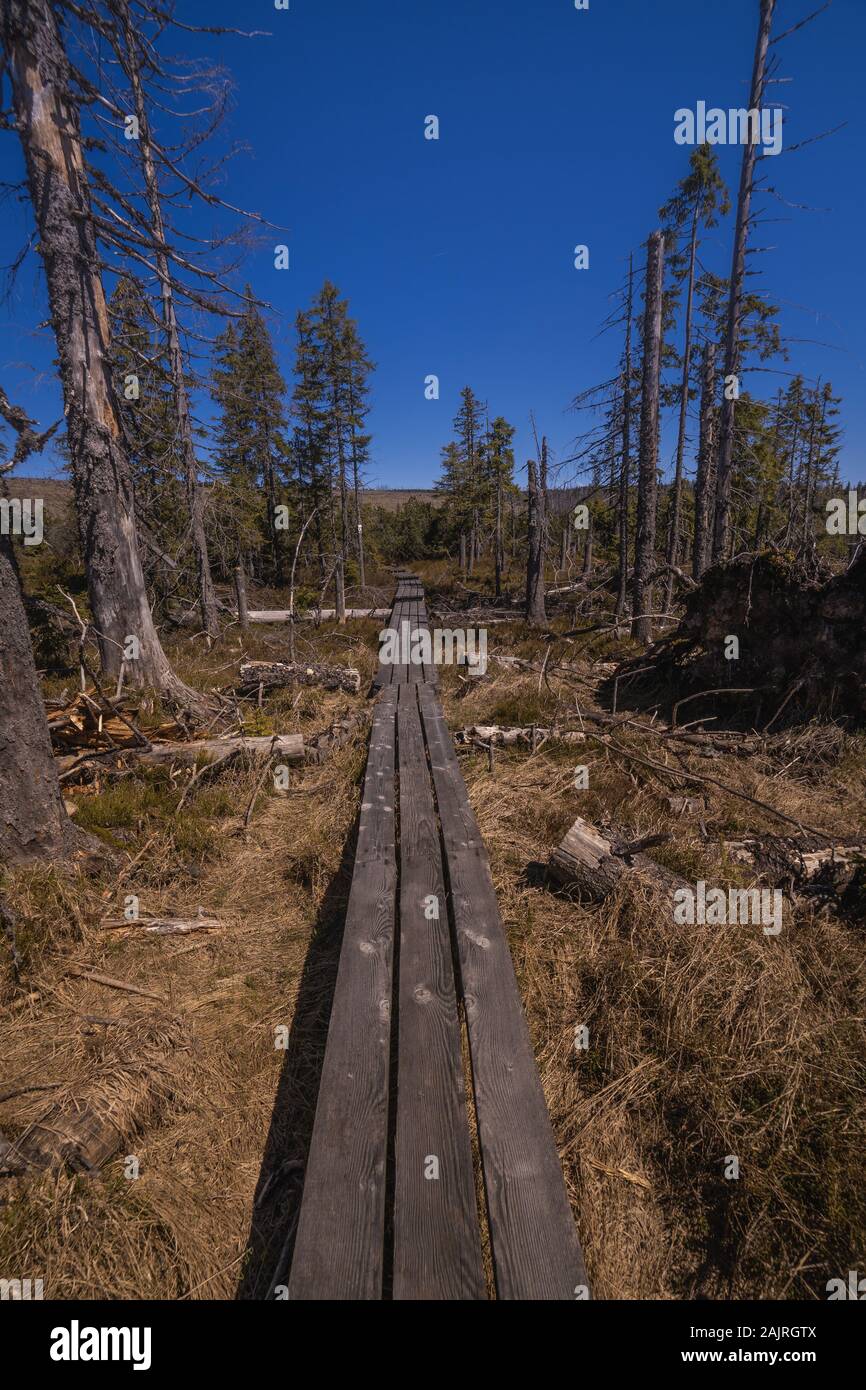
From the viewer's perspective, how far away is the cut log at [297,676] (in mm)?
9461

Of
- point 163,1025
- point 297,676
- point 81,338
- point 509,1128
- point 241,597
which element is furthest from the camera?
point 241,597

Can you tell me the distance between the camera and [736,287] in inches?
420

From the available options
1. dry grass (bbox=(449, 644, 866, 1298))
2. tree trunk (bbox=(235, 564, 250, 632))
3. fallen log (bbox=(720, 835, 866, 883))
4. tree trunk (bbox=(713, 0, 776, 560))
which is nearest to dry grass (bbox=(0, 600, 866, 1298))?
dry grass (bbox=(449, 644, 866, 1298))

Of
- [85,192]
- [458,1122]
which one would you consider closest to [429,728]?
[458,1122]

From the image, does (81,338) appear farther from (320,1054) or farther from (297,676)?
(320,1054)

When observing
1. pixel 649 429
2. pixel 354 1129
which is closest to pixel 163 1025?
pixel 354 1129

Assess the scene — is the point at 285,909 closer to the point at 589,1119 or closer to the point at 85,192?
the point at 589,1119

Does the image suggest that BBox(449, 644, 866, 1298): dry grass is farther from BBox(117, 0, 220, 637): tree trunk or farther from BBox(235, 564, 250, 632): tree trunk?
BBox(235, 564, 250, 632): tree trunk

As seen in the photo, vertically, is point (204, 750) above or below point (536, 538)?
below

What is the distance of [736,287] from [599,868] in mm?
12631

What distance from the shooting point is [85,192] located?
634cm

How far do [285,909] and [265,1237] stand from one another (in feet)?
7.50

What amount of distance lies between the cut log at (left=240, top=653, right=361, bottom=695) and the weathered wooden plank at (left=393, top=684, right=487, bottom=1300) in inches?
249

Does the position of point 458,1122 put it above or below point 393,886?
below
